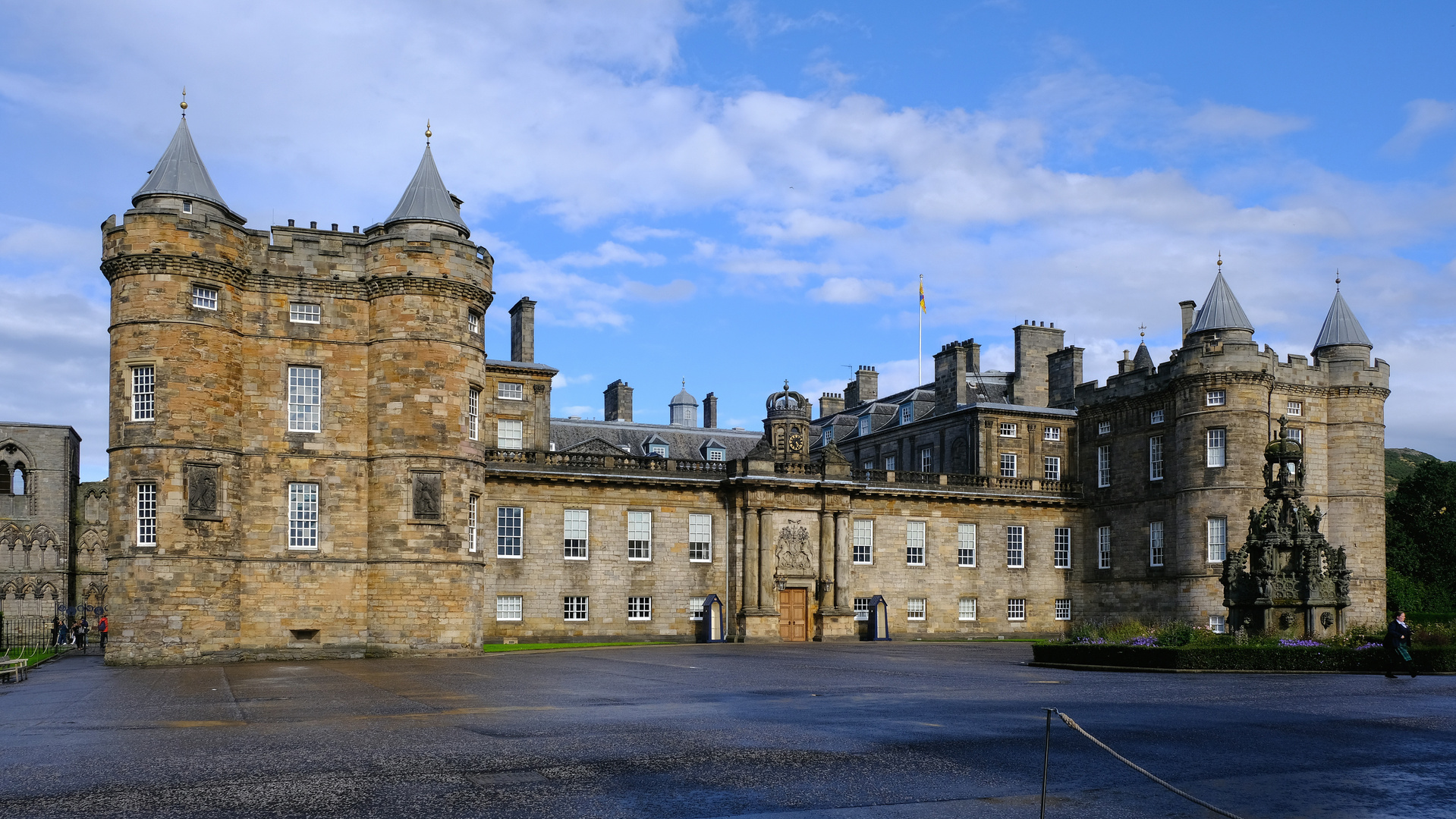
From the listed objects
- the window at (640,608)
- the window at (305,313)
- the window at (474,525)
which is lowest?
the window at (640,608)

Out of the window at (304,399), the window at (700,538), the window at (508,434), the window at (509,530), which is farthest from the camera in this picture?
the window at (508,434)

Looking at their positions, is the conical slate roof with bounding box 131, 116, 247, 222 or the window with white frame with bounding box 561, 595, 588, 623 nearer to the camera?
the conical slate roof with bounding box 131, 116, 247, 222

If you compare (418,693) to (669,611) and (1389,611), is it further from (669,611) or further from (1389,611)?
(1389,611)

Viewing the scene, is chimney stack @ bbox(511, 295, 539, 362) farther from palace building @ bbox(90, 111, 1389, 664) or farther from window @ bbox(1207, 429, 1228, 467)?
window @ bbox(1207, 429, 1228, 467)

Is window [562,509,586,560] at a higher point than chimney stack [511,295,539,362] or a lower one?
lower

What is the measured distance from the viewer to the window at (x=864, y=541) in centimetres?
5284

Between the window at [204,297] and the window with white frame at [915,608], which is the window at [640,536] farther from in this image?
the window at [204,297]

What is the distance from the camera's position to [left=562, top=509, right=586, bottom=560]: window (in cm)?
→ 4716

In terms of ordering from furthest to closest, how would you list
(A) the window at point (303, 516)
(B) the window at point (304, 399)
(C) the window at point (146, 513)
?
(B) the window at point (304, 399) → (A) the window at point (303, 516) → (C) the window at point (146, 513)

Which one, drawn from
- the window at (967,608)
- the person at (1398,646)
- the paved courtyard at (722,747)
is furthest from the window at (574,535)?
the person at (1398,646)

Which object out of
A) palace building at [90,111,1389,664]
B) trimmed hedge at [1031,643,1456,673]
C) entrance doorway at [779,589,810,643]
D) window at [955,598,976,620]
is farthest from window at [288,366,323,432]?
window at [955,598,976,620]

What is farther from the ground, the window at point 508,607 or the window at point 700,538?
the window at point 700,538

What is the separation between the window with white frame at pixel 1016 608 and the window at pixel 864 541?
742 centimetres

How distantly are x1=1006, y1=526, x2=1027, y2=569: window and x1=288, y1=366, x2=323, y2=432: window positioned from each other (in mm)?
31681
